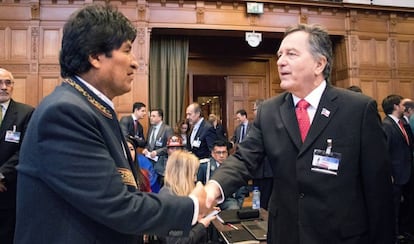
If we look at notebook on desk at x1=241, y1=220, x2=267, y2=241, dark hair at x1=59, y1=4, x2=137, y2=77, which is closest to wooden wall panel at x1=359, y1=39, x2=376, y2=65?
notebook on desk at x1=241, y1=220, x2=267, y2=241

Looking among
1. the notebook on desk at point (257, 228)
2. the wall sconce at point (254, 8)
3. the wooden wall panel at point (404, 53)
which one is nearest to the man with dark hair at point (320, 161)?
the notebook on desk at point (257, 228)

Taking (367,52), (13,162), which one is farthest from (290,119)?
(367,52)

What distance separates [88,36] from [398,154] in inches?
153

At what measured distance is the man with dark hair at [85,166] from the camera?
0.90 m

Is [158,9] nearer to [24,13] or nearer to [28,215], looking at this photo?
[24,13]

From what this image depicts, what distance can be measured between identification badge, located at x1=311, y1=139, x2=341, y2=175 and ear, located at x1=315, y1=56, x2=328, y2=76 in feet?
1.11

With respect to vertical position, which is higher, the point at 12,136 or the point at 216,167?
the point at 12,136

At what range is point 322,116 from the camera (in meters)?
1.43

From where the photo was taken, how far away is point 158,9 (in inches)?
267

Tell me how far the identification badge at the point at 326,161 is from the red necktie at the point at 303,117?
103mm

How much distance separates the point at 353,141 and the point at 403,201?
3.94m

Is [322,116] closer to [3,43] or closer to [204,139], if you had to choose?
[204,139]

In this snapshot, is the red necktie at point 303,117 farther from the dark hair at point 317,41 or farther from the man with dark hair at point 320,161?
the dark hair at point 317,41

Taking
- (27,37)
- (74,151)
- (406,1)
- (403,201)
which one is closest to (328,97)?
(74,151)
